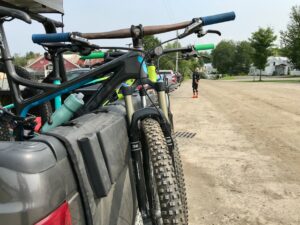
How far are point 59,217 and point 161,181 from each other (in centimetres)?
107

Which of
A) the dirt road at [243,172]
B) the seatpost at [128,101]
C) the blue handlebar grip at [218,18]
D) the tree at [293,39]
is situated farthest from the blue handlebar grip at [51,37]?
the tree at [293,39]

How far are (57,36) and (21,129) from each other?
2.47ft

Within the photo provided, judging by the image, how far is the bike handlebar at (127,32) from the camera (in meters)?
2.63

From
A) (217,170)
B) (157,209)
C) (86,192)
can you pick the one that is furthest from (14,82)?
(217,170)

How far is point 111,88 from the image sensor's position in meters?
2.68

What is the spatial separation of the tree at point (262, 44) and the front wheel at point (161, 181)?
58.1 m

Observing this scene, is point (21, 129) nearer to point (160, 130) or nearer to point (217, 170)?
point (160, 130)

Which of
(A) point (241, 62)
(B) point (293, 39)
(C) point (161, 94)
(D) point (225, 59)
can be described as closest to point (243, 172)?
(C) point (161, 94)

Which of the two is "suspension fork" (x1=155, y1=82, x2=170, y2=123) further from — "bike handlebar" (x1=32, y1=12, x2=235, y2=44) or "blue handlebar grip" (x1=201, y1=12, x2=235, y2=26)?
"blue handlebar grip" (x1=201, y1=12, x2=235, y2=26)

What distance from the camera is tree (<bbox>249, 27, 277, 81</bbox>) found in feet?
186

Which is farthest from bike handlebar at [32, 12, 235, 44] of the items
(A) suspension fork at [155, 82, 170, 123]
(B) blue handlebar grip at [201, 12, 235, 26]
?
(A) suspension fork at [155, 82, 170, 123]

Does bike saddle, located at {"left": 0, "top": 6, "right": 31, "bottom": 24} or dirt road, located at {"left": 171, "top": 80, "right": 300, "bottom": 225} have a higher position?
bike saddle, located at {"left": 0, "top": 6, "right": 31, "bottom": 24}

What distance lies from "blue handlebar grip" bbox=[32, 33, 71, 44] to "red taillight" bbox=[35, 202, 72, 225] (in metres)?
1.57

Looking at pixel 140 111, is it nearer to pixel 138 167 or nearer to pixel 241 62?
pixel 138 167
